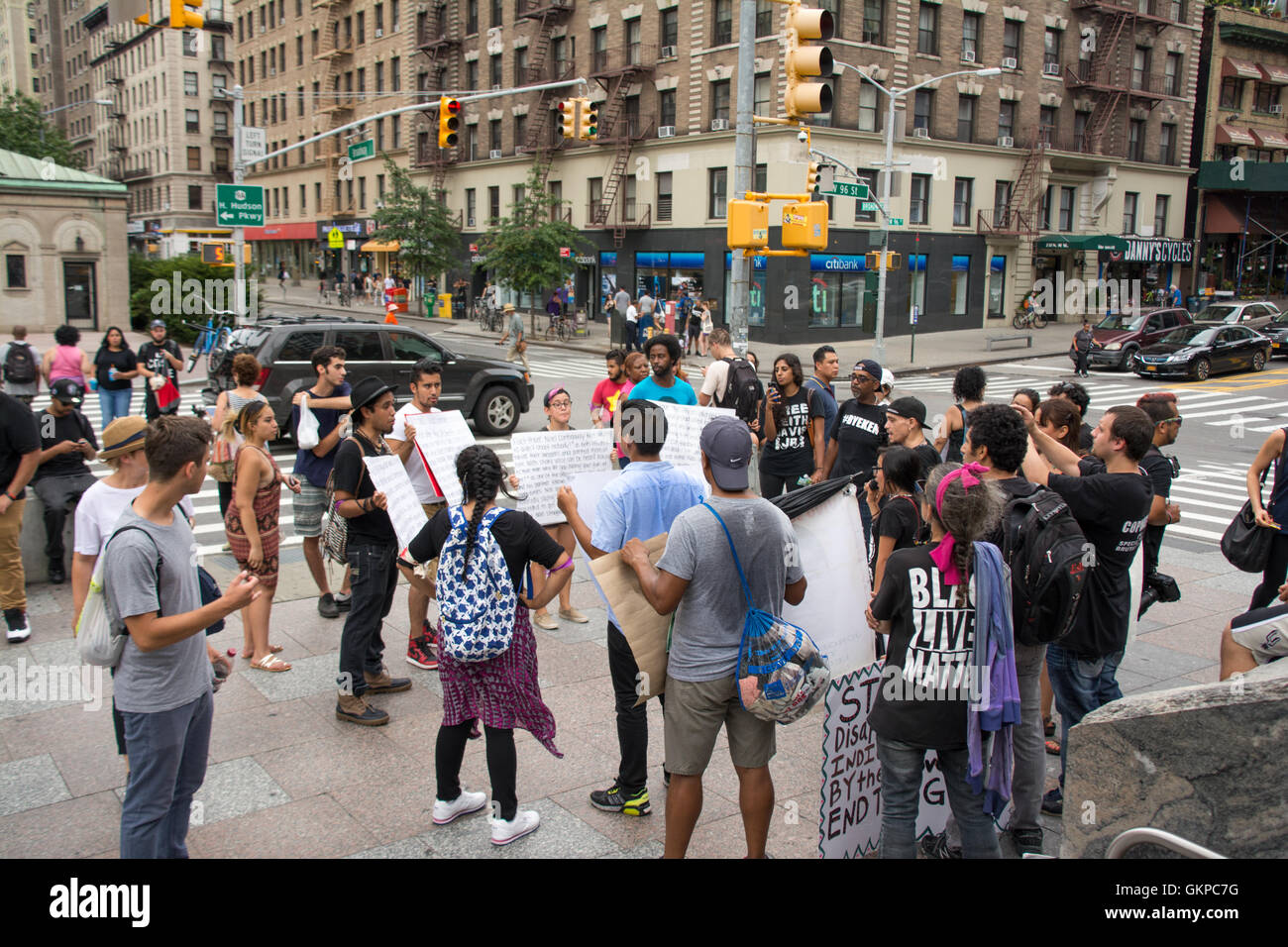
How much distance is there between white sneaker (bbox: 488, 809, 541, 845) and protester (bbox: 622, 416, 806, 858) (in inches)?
34.3

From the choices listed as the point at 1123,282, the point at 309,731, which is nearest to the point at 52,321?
the point at 309,731

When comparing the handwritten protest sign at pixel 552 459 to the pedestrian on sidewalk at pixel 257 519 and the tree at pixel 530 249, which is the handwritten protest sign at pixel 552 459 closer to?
the pedestrian on sidewalk at pixel 257 519

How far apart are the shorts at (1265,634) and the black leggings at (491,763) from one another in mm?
3544

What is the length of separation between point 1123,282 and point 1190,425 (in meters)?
30.3

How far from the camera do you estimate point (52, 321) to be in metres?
35.1

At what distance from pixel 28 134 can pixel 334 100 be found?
17557 mm

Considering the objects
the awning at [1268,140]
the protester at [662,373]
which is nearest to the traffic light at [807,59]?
the protester at [662,373]

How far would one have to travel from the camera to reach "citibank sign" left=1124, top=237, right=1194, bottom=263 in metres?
46.2

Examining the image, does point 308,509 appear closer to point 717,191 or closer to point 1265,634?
point 1265,634

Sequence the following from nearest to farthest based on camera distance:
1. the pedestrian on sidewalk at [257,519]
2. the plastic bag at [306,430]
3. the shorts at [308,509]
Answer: the pedestrian on sidewalk at [257,519], the plastic bag at [306,430], the shorts at [308,509]

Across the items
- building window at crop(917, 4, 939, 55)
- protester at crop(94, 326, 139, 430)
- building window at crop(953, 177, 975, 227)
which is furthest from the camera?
building window at crop(953, 177, 975, 227)

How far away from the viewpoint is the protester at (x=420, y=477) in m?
→ 6.61

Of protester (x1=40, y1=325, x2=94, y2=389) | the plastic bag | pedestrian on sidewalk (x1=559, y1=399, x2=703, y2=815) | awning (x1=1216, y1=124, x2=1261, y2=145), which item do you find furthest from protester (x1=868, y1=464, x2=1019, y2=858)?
awning (x1=1216, y1=124, x2=1261, y2=145)

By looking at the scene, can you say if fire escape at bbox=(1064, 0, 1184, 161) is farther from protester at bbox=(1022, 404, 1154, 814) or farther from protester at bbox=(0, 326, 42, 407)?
protester at bbox=(1022, 404, 1154, 814)
